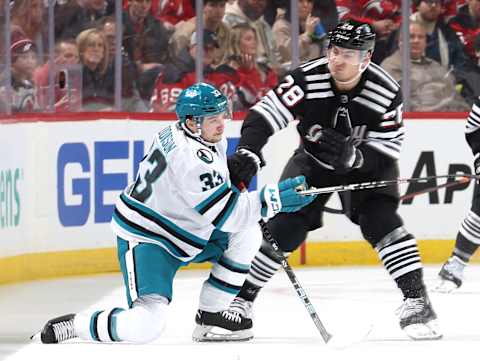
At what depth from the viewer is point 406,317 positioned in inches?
211

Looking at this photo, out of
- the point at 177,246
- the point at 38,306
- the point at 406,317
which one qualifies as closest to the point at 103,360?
the point at 177,246

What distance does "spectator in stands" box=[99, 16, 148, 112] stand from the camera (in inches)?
326

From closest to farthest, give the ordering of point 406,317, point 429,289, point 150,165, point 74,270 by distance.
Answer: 1. point 150,165
2. point 406,317
3. point 429,289
4. point 74,270

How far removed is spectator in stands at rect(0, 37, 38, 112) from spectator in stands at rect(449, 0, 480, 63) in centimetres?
242

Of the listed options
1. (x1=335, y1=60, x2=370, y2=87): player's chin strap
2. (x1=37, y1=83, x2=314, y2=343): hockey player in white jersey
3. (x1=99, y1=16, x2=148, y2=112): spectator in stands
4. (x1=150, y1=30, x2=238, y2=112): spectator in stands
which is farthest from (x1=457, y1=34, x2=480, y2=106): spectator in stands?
(x1=37, y1=83, x2=314, y2=343): hockey player in white jersey

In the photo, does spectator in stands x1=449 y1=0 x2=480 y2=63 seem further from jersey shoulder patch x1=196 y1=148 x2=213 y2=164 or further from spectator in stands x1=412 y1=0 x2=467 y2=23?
jersey shoulder patch x1=196 y1=148 x2=213 y2=164

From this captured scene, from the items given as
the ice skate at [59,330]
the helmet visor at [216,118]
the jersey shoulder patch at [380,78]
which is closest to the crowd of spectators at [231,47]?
the jersey shoulder patch at [380,78]

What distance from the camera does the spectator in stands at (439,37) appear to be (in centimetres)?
844

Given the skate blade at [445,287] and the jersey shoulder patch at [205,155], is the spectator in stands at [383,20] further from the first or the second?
the jersey shoulder patch at [205,155]

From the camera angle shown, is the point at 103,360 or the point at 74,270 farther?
the point at 74,270

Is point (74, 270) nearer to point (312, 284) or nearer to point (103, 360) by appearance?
point (312, 284)

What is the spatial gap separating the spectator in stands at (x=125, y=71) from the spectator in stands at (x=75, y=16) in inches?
3.3

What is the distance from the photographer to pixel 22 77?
7.71 meters

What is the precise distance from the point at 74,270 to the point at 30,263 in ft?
1.07
